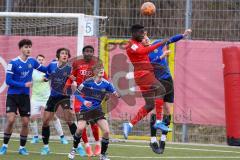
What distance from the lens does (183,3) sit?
69.3 feet

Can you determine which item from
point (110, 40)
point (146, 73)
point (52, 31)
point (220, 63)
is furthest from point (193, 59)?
point (146, 73)

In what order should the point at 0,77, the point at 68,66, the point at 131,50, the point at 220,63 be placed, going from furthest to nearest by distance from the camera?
the point at 0,77 → the point at 220,63 → the point at 68,66 → the point at 131,50

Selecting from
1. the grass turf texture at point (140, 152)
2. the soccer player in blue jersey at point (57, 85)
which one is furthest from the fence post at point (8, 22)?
the soccer player in blue jersey at point (57, 85)

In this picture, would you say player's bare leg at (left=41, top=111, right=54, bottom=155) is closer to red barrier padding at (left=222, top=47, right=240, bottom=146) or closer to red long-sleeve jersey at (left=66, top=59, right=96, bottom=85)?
red long-sleeve jersey at (left=66, top=59, right=96, bottom=85)

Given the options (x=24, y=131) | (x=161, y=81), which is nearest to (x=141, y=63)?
(x=161, y=81)

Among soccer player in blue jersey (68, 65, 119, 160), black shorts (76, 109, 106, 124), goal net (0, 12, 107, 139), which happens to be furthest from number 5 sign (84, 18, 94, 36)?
black shorts (76, 109, 106, 124)

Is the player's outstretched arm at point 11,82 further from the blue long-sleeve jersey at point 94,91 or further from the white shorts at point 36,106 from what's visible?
the white shorts at point 36,106

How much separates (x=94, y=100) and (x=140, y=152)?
2721mm

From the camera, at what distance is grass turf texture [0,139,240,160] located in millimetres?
16047

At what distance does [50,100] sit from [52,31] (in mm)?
5573

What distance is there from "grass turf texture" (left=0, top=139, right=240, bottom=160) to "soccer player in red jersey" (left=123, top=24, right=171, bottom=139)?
1093mm

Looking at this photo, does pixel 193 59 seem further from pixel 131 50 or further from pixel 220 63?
pixel 131 50

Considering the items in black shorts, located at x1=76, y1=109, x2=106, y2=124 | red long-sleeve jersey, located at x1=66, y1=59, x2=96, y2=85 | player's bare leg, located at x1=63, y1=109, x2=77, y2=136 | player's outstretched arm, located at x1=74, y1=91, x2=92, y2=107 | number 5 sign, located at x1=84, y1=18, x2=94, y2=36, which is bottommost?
player's bare leg, located at x1=63, y1=109, x2=77, y2=136

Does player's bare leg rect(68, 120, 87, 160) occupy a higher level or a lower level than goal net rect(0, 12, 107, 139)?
lower
